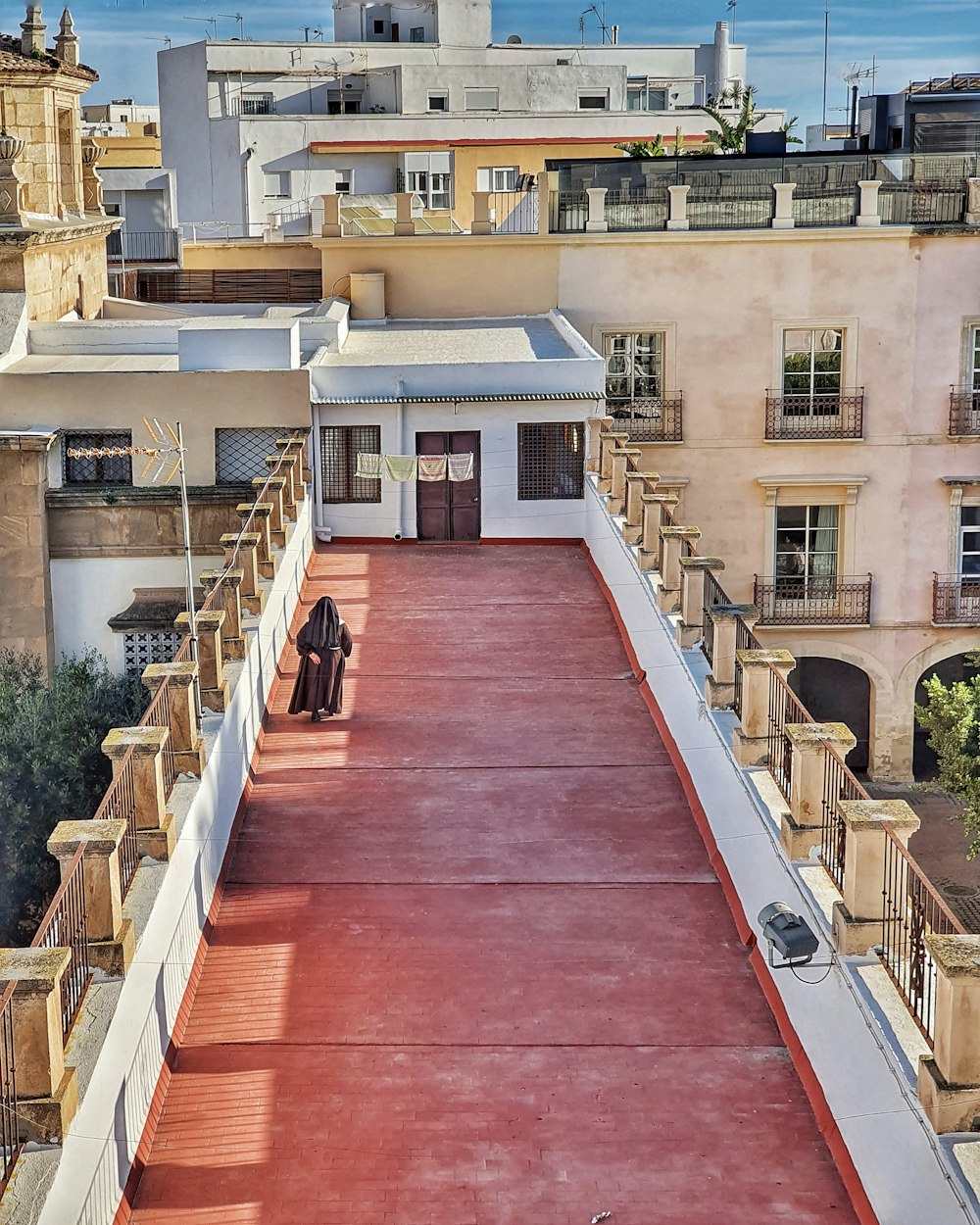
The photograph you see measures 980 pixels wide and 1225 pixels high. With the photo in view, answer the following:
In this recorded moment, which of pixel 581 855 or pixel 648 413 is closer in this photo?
pixel 581 855

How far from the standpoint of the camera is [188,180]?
58688 millimetres

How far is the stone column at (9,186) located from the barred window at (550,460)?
11130 millimetres

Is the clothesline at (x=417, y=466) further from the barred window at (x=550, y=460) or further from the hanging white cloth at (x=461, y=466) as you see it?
the barred window at (x=550, y=460)

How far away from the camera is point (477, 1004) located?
10.5 m

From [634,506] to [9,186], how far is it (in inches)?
588

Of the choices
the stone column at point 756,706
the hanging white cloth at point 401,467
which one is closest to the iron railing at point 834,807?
the stone column at point 756,706

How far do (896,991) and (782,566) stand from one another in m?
26.1

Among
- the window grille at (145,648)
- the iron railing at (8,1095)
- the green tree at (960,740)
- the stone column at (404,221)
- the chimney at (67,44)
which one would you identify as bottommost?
the green tree at (960,740)

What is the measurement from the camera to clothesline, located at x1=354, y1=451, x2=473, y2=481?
23172mm

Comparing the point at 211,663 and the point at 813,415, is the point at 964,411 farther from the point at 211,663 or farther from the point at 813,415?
the point at 211,663

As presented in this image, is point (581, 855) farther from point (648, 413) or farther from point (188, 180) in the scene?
point (188, 180)

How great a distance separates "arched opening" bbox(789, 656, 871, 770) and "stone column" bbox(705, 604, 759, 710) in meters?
22.5

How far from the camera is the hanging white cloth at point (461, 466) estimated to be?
23.3 metres

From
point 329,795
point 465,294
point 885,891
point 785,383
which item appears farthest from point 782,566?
point 885,891
